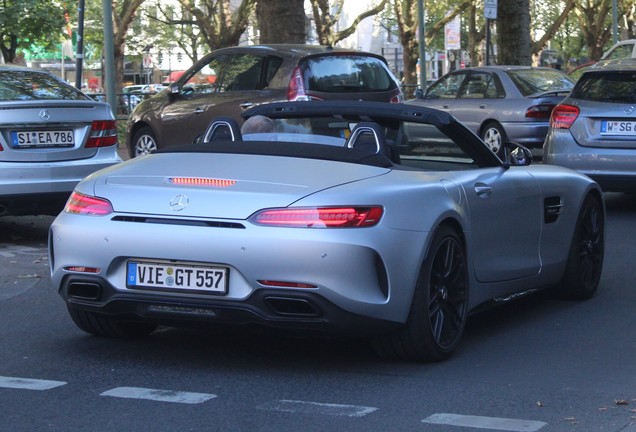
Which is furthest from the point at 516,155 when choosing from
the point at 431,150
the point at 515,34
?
the point at 515,34

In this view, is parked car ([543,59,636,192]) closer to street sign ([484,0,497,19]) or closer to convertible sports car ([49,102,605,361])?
convertible sports car ([49,102,605,361])

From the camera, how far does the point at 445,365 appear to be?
639 centimetres

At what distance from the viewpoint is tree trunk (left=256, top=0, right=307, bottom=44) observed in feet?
72.6

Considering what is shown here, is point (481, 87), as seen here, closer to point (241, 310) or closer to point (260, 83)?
point (260, 83)

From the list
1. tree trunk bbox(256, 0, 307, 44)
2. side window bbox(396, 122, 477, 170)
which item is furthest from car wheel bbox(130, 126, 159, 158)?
side window bbox(396, 122, 477, 170)

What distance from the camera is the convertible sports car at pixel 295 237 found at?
5.80 meters

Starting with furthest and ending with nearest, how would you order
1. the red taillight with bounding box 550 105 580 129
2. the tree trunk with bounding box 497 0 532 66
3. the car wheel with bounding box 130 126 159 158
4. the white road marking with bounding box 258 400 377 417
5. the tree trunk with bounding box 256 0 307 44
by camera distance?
the tree trunk with bounding box 497 0 532 66 → the tree trunk with bounding box 256 0 307 44 → the car wheel with bounding box 130 126 159 158 → the red taillight with bounding box 550 105 580 129 → the white road marking with bounding box 258 400 377 417

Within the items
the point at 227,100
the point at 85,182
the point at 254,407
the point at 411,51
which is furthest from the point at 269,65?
the point at 411,51

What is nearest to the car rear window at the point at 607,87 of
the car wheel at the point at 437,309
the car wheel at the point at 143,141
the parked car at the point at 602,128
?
the parked car at the point at 602,128

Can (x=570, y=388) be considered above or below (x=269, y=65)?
below

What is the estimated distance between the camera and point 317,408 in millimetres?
5488

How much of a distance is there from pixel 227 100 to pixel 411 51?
33.0 meters

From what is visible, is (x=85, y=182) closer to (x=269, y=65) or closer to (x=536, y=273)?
(x=536, y=273)

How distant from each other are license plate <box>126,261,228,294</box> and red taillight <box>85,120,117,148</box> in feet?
17.6
